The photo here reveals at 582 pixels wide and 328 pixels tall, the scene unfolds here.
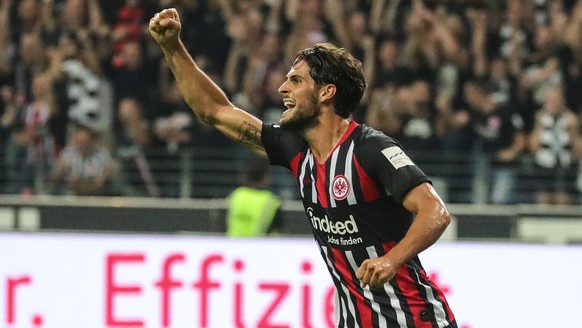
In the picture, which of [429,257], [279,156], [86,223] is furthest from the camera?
[86,223]

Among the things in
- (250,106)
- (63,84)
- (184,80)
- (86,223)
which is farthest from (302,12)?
(184,80)

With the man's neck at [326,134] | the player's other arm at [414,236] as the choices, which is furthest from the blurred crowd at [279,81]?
the player's other arm at [414,236]

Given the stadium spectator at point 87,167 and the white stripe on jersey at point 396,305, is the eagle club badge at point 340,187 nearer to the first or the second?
the white stripe on jersey at point 396,305

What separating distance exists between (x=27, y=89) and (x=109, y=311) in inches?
176

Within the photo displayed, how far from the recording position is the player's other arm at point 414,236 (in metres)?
4.15

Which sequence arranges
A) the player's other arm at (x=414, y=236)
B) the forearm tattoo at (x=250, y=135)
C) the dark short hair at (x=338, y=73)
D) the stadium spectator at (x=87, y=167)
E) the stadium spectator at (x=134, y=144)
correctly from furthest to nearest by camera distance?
the stadium spectator at (x=134, y=144)
the stadium spectator at (x=87, y=167)
the forearm tattoo at (x=250, y=135)
the dark short hair at (x=338, y=73)
the player's other arm at (x=414, y=236)

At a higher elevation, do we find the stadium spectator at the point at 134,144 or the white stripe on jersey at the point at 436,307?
the stadium spectator at the point at 134,144

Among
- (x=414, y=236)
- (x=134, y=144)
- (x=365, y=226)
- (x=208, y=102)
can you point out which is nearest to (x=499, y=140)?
(x=134, y=144)

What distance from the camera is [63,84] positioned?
11.6m

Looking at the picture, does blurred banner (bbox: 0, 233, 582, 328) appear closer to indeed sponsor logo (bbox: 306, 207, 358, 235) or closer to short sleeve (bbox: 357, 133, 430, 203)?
indeed sponsor logo (bbox: 306, 207, 358, 235)

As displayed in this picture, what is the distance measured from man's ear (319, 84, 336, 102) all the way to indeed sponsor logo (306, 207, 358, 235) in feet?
1.44

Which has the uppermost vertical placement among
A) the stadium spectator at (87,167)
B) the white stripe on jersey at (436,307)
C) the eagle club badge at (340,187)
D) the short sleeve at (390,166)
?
the short sleeve at (390,166)

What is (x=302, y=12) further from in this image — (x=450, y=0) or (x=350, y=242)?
(x=350, y=242)

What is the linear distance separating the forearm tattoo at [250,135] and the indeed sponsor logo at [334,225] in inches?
17.7
